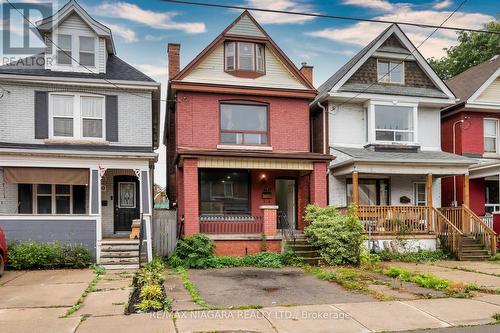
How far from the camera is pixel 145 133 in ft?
54.4

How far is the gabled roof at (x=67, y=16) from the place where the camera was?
1617 centimetres

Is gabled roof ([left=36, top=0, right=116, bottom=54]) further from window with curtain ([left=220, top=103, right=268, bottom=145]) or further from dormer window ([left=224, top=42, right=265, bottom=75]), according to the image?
window with curtain ([left=220, top=103, right=268, bottom=145])

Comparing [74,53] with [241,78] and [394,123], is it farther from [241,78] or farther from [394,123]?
[394,123]

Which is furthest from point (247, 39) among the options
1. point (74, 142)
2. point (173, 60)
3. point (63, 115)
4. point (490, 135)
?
point (490, 135)

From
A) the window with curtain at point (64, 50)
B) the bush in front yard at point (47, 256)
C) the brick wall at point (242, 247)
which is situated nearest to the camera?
the bush in front yard at point (47, 256)

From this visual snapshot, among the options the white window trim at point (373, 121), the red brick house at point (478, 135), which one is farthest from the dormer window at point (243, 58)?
the red brick house at point (478, 135)

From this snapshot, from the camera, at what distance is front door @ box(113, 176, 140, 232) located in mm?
17328

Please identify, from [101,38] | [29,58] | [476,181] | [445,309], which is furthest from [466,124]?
[29,58]

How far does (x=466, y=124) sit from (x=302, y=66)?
816 cm

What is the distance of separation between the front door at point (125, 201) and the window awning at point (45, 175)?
7.67 ft

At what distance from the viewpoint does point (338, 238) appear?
14.4 meters

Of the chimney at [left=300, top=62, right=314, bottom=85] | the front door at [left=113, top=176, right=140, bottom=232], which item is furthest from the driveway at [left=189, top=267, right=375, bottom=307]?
the chimney at [left=300, top=62, right=314, bottom=85]

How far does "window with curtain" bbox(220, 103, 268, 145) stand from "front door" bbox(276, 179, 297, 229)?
95.2 inches

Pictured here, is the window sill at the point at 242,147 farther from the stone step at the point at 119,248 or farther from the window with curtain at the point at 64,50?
the window with curtain at the point at 64,50
